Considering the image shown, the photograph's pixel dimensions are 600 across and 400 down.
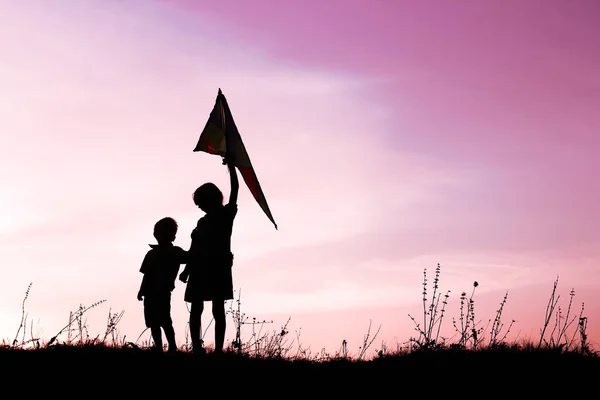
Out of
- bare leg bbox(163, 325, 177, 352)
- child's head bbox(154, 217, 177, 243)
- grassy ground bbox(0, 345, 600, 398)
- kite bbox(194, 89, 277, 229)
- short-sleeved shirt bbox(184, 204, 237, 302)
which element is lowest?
grassy ground bbox(0, 345, 600, 398)

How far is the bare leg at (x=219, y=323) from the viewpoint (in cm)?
854

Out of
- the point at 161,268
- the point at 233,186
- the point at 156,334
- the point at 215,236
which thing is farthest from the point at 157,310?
the point at 233,186

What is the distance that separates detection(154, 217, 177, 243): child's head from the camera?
9.44 meters

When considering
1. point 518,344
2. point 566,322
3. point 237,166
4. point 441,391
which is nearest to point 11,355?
point 237,166

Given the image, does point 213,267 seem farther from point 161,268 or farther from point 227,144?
point 227,144

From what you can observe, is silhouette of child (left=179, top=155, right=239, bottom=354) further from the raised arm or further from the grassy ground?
the grassy ground

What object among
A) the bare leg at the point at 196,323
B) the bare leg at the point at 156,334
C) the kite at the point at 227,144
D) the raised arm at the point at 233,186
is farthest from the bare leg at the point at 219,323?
the kite at the point at 227,144

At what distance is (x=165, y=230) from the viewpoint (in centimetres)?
943

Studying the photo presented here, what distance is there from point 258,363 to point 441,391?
6.83 ft

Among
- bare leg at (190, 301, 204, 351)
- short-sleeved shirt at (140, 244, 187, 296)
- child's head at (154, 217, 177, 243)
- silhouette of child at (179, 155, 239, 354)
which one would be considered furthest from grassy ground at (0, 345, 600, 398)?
child's head at (154, 217, 177, 243)

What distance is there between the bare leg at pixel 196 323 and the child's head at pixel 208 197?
1.12m

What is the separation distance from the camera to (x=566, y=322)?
31.5ft

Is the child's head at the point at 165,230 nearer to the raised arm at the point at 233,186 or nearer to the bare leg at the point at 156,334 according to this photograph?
the bare leg at the point at 156,334

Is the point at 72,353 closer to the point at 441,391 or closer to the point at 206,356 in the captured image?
the point at 206,356
